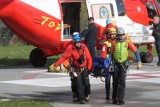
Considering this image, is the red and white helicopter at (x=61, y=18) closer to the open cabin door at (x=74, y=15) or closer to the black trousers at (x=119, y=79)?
the open cabin door at (x=74, y=15)

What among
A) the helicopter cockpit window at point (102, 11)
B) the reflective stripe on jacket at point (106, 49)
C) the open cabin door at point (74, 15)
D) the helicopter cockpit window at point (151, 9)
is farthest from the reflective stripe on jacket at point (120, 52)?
the helicopter cockpit window at point (151, 9)

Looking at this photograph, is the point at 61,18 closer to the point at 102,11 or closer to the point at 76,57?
the point at 102,11

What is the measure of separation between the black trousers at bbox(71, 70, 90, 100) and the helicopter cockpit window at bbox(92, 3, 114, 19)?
8.50 meters

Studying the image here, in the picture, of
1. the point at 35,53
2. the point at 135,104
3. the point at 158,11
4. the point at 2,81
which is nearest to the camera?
the point at 135,104

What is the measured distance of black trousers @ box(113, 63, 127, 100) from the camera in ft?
38.7

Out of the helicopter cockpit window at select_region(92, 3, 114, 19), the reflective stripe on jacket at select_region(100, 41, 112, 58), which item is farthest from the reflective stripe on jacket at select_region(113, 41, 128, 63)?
the helicopter cockpit window at select_region(92, 3, 114, 19)

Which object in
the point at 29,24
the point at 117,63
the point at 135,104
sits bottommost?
the point at 135,104

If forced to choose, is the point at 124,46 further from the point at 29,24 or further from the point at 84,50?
the point at 29,24

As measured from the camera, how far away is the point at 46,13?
1953cm

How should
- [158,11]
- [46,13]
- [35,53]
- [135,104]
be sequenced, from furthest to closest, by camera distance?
[158,11]
[35,53]
[46,13]
[135,104]

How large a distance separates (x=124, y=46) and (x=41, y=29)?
26.7ft

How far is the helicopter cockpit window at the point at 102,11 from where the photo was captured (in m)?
20.4

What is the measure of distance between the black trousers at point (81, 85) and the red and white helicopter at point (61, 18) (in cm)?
775

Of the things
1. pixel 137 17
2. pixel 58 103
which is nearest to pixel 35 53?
pixel 137 17
